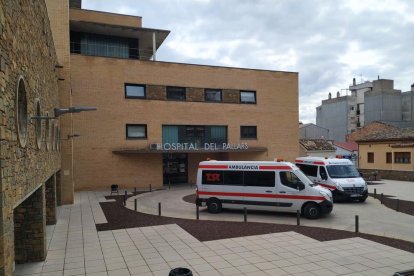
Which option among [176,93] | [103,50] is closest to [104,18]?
[103,50]

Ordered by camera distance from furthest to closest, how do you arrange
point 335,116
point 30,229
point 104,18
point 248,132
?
point 335,116 → point 104,18 → point 248,132 → point 30,229

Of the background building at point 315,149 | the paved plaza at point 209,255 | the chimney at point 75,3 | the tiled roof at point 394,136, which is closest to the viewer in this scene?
the paved plaza at point 209,255

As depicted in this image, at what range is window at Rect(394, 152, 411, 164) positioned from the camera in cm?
3138

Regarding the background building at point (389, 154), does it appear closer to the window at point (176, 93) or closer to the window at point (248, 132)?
the window at point (248, 132)

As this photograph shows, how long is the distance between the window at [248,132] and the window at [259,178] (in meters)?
15.0

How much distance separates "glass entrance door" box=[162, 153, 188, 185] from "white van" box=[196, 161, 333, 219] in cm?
1245

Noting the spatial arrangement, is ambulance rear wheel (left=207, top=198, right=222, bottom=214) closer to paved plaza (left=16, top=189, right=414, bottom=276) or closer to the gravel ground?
the gravel ground

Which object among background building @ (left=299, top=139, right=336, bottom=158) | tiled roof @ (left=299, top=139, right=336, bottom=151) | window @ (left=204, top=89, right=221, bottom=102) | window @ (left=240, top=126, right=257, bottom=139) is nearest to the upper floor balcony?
window @ (left=204, top=89, right=221, bottom=102)

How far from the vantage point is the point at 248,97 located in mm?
30719

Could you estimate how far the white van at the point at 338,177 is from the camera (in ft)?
59.3

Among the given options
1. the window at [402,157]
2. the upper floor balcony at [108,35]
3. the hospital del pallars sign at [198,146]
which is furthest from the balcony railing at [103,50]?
the window at [402,157]

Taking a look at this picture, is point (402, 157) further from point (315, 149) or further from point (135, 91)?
point (135, 91)

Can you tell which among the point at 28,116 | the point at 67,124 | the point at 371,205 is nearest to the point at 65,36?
the point at 67,124

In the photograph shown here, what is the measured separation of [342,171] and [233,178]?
7.03 metres
